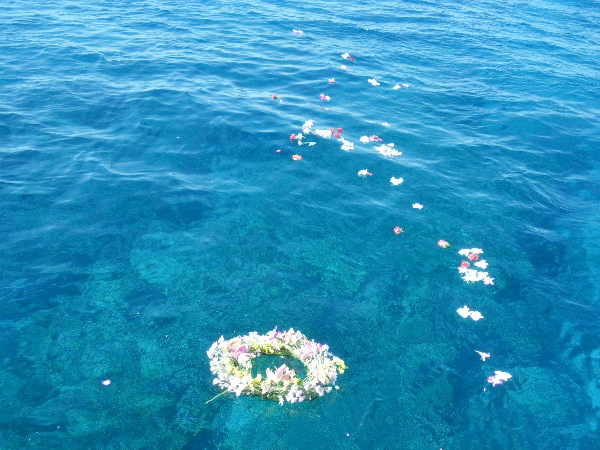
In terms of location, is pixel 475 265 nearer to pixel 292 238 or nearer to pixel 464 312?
pixel 464 312

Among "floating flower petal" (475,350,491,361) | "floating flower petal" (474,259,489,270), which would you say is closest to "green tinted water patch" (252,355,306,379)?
"floating flower petal" (475,350,491,361)

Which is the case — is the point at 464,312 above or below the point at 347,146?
below

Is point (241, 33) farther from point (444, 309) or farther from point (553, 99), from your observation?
point (444, 309)

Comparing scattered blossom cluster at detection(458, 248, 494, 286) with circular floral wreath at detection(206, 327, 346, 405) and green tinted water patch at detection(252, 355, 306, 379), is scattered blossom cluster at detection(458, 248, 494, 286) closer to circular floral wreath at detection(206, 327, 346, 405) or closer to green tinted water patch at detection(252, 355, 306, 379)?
circular floral wreath at detection(206, 327, 346, 405)

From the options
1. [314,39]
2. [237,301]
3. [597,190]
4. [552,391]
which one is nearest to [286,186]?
[237,301]

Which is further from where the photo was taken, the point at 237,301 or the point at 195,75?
the point at 195,75

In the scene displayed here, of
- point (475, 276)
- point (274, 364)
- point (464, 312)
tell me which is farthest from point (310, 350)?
point (475, 276)

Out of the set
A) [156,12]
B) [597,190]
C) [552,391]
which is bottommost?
[552,391]

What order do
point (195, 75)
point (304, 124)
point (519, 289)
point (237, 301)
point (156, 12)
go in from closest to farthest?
point (237, 301)
point (519, 289)
point (304, 124)
point (195, 75)
point (156, 12)
